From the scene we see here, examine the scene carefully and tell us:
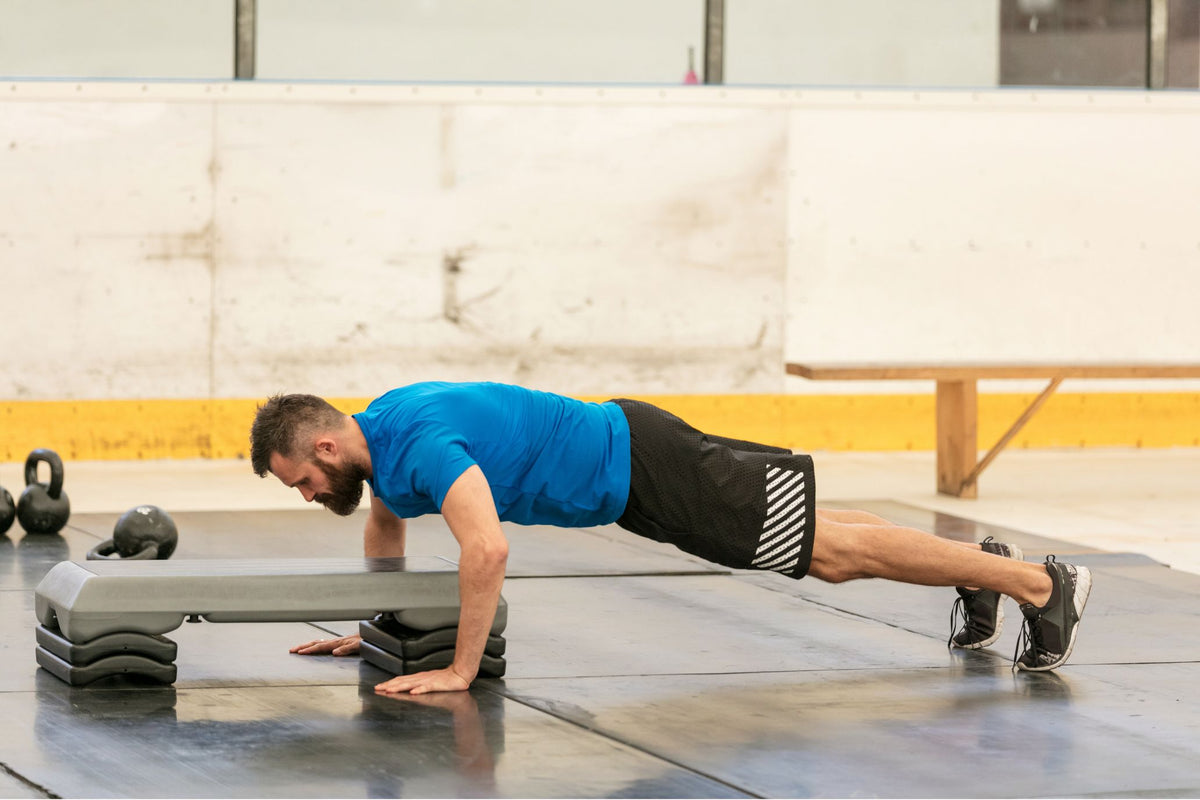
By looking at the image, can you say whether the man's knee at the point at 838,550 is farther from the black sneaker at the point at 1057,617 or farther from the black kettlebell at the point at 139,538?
the black kettlebell at the point at 139,538

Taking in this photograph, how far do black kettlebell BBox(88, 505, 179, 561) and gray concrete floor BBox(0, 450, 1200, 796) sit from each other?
270 mm

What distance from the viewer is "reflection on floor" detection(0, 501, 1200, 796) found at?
3.61 m

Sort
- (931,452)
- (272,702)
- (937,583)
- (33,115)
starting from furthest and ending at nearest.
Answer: (931,452), (33,115), (937,583), (272,702)

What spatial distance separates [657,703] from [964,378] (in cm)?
439

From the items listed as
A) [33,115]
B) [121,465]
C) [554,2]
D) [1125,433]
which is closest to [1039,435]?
[1125,433]

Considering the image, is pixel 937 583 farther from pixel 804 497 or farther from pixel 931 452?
pixel 931 452

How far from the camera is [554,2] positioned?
398 inches

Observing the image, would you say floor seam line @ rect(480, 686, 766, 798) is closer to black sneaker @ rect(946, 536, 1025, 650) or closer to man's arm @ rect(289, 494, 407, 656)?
man's arm @ rect(289, 494, 407, 656)

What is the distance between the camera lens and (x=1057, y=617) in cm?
462

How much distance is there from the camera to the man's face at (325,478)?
13.9 ft

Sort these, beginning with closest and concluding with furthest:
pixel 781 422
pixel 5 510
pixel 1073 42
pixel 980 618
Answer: pixel 980 618 < pixel 5 510 < pixel 781 422 < pixel 1073 42

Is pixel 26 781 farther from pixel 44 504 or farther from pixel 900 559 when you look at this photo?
pixel 44 504

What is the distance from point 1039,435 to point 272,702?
726 centimetres

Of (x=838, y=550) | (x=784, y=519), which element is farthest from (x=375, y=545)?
(x=838, y=550)
